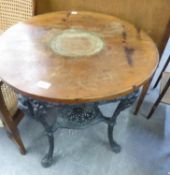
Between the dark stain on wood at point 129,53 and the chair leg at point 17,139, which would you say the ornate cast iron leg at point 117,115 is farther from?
the chair leg at point 17,139

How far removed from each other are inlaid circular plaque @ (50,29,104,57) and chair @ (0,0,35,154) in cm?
41

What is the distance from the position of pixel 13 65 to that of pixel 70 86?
294 millimetres

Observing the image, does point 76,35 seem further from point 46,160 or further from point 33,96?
point 46,160

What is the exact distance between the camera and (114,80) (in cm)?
89

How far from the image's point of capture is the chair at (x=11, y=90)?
119 cm

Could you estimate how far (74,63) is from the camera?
970 mm

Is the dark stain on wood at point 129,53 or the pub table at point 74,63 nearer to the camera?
the pub table at point 74,63

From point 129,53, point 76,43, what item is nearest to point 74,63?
point 76,43

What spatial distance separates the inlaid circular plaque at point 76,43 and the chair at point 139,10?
29 centimetres

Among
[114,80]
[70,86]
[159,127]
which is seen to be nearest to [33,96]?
[70,86]

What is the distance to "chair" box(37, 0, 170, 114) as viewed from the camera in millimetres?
1221

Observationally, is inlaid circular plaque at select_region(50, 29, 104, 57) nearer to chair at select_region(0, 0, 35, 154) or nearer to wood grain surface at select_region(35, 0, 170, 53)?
wood grain surface at select_region(35, 0, 170, 53)

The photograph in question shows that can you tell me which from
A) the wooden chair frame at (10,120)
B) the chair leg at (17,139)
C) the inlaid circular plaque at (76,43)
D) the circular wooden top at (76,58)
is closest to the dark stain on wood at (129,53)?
the circular wooden top at (76,58)

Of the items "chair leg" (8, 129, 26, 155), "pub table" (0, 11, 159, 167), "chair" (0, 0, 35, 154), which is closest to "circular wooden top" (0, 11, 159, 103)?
"pub table" (0, 11, 159, 167)
